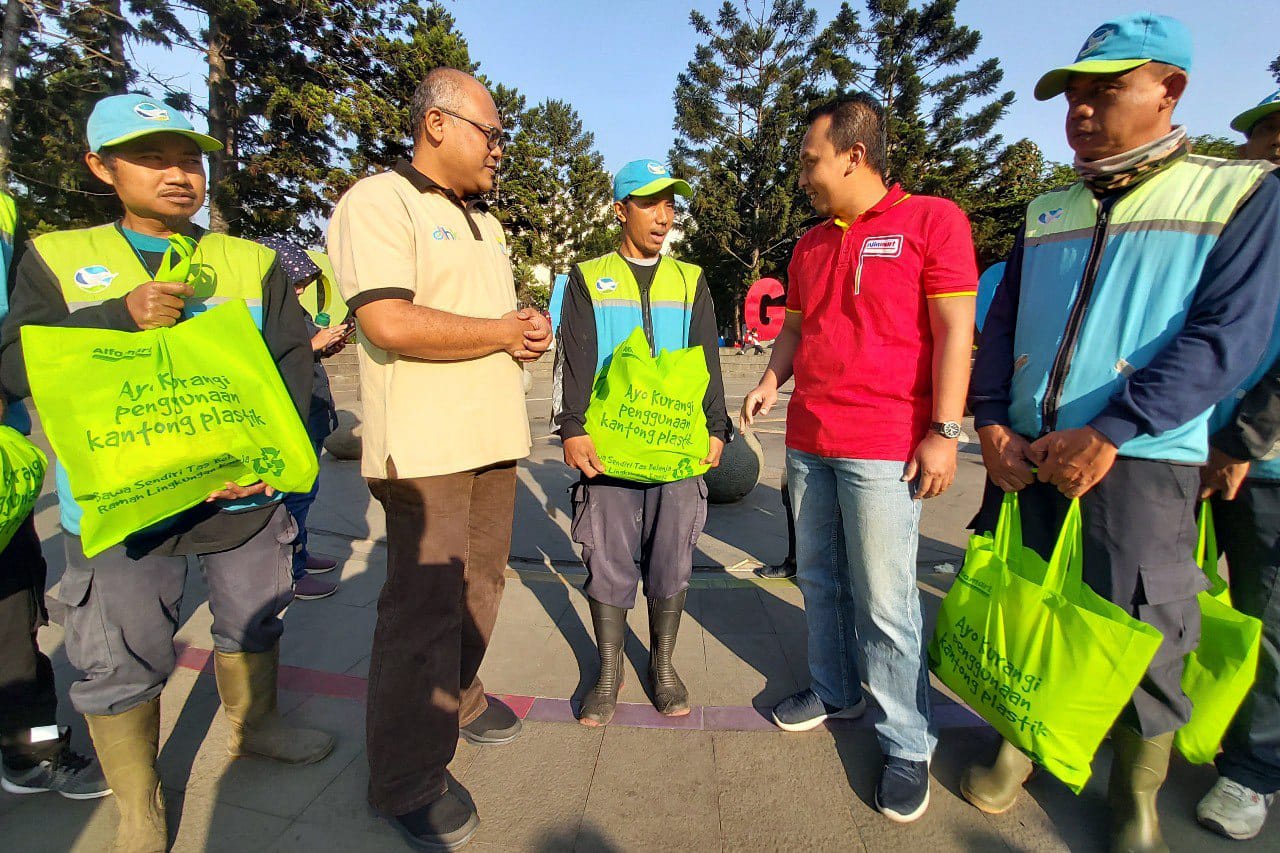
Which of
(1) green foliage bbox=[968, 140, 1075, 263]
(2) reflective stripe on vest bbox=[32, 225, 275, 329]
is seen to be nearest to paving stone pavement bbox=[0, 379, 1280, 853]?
(2) reflective stripe on vest bbox=[32, 225, 275, 329]

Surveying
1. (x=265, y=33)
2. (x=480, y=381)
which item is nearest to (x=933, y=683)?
(x=480, y=381)

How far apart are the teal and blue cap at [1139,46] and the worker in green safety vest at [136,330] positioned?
97.4 inches

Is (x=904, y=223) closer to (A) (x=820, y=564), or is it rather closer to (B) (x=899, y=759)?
(A) (x=820, y=564)

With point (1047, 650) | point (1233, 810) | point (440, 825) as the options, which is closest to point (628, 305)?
point (1047, 650)

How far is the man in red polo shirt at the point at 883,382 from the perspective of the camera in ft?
6.03

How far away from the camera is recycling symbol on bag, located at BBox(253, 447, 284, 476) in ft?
5.49

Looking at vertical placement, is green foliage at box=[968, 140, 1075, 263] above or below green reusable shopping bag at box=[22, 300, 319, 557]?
above

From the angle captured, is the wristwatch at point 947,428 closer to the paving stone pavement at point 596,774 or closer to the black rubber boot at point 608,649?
the paving stone pavement at point 596,774

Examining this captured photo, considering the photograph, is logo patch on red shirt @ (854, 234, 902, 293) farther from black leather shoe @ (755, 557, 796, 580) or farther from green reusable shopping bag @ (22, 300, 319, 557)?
black leather shoe @ (755, 557, 796, 580)

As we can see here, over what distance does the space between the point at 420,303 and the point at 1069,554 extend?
197 centimetres

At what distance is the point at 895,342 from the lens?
1908 millimetres

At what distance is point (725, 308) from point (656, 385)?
128 ft

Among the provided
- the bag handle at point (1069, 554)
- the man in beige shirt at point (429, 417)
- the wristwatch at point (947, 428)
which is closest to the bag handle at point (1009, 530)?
the bag handle at point (1069, 554)

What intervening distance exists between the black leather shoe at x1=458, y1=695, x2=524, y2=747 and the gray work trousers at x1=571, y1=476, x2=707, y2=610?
55 cm
